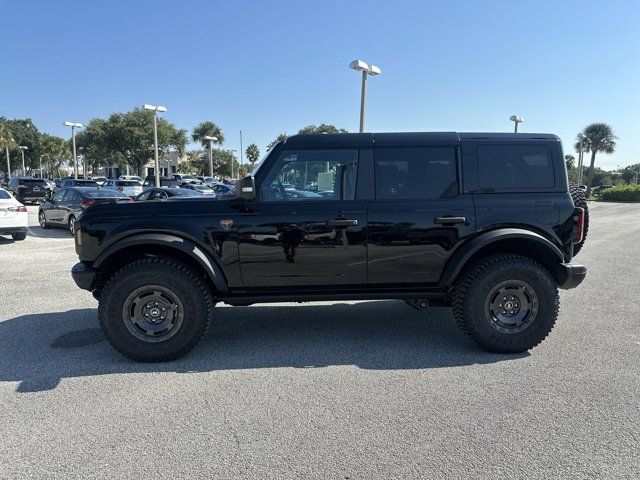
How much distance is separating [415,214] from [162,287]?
93.9 inches

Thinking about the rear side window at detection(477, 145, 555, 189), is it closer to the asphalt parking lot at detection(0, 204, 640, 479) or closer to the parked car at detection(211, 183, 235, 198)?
the asphalt parking lot at detection(0, 204, 640, 479)

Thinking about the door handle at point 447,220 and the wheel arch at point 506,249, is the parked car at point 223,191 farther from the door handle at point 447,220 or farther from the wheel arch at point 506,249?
the wheel arch at point 506,249

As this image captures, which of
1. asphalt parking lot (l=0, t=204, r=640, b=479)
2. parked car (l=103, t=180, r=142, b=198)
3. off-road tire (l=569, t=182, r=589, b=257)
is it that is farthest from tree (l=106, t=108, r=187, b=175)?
off-road tire (l=569, t=182, r=589, b=257)

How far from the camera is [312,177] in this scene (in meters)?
4.29

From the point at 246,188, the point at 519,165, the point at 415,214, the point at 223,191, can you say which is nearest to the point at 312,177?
the point at 246,188

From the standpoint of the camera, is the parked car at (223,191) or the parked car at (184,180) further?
the parked car at (184,180)

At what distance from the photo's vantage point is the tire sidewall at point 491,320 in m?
4.29

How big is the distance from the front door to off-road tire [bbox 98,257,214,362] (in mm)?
503

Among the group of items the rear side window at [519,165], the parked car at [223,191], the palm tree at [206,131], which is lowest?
the parked car at [223,191]

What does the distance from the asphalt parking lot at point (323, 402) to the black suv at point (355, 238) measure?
0.48 m

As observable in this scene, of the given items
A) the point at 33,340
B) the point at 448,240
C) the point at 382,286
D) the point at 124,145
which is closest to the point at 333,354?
the point at 382,286

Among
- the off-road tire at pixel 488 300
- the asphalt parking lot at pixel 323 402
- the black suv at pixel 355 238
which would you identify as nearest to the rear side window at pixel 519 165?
the black suv at pixel 355 238

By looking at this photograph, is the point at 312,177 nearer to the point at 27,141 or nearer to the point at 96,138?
the point at 96,138

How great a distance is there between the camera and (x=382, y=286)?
441 cm
